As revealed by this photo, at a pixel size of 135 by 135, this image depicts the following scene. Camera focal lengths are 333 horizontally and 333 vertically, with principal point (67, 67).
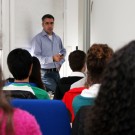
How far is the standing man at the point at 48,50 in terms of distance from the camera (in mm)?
4734

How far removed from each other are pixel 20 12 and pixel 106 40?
189 centimetres

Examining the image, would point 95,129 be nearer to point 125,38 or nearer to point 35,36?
point 125,38

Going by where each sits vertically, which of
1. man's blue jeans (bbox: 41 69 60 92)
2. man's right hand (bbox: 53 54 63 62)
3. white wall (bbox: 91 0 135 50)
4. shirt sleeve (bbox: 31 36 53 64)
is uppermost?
white wall (bbox: 91 0 135 50)

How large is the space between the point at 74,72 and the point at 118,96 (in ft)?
7.51

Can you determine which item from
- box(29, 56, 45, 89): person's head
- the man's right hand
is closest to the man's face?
the man's right hand

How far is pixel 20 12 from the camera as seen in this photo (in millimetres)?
4969

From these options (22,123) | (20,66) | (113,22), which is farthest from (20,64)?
(22,123)

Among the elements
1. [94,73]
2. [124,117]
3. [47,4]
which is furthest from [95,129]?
[47,4]

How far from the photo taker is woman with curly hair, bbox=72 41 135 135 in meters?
0.69

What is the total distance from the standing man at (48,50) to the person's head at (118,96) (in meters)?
3.83

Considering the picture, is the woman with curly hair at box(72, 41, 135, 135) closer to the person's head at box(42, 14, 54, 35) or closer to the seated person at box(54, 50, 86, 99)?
the seated person at box(54, 50, 86, 99)

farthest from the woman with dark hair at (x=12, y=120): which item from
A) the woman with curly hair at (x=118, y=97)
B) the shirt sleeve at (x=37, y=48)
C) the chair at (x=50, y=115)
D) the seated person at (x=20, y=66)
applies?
the shirt sleeve at (x=37, y=48)

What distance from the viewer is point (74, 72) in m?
2.98

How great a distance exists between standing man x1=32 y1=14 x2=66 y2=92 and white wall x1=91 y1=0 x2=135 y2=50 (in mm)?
801
